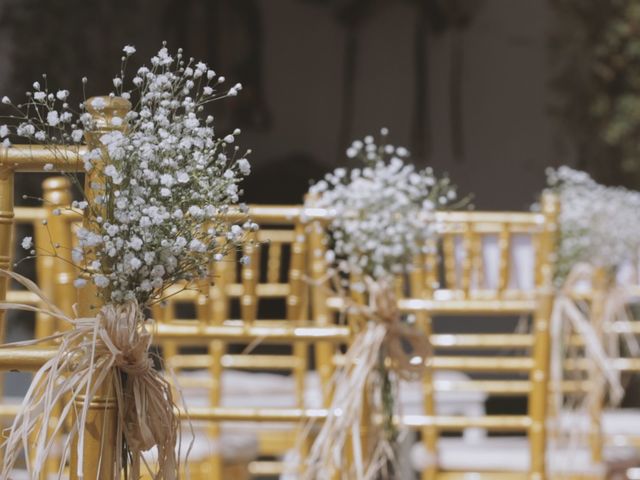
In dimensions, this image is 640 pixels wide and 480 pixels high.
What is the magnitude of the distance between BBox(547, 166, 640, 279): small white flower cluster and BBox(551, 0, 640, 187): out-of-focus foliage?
2909mm

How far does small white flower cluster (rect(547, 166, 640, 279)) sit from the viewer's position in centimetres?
320

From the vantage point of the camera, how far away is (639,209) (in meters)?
3.40

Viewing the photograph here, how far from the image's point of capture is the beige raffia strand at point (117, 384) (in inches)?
55.0

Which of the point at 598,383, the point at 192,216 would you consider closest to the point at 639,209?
the point at 598,383

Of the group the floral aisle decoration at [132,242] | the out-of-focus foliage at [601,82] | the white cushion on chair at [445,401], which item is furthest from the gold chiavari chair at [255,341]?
the out-of-focus foliage at [601,82]

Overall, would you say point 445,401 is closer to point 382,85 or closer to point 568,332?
point 568,332

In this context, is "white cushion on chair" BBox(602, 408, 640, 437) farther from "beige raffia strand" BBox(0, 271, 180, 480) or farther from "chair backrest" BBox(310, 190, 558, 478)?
"beige raffia strand" BBox(0, 271, 180, 480)

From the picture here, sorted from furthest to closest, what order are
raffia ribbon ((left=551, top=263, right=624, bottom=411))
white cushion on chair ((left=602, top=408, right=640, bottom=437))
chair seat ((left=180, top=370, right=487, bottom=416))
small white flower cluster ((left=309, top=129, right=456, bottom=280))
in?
chair seat ((left=180, top=370, right=487, bottom=416))
white cushion on chair ((left=602, top=408, right=640, bottom=437))
raffia ribbon ((left=551, top=263, right=624, bottom=411))
small white flower cluster ((left=309, top=129, right=456, bottom=280))

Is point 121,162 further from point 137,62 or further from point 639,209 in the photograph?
point 137,62

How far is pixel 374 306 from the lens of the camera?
2328 millimetres

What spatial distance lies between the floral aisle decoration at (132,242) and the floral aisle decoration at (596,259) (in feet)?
5.89

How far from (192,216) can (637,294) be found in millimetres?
2268

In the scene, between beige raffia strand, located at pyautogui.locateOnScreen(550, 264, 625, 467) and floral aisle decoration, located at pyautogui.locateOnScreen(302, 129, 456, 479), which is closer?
floral aisle decoration, located at pyautogui.locateOnScreen(302, 129, 456, 479)

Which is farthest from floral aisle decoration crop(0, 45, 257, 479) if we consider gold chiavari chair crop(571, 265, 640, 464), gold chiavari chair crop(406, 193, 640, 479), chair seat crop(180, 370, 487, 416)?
chair seat crop(180, 370, 487, 416)
